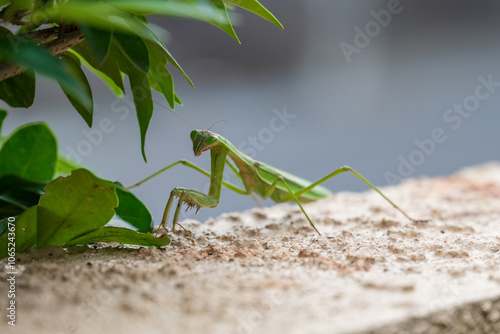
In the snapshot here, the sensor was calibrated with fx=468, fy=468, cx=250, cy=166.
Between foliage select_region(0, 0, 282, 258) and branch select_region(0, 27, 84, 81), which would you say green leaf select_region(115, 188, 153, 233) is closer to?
foliage select_region(0, 0, 282, 258)

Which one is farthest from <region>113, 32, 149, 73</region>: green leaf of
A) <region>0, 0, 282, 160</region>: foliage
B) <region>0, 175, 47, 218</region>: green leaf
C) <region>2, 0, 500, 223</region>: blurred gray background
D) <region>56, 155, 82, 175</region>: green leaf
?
<region>2, 0, 500, 223</region>: blurred gray background

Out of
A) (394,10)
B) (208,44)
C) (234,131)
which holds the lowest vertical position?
(234,131)

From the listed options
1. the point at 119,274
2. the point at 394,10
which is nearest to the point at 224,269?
the point at 119,274

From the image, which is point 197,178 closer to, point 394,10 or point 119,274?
point 119,274

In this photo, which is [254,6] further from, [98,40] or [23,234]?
[23,234]

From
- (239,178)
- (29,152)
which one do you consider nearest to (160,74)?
(29,152)
